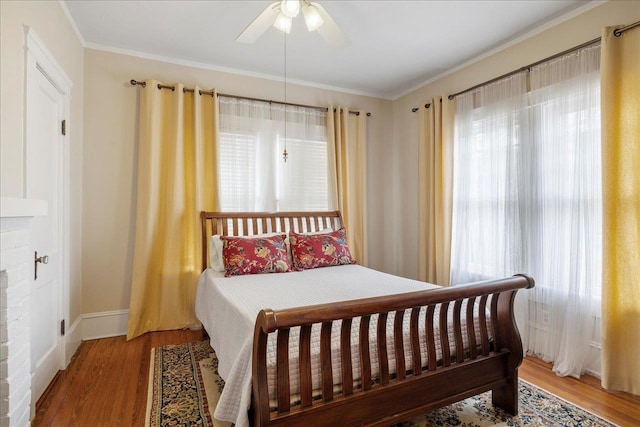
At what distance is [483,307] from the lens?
6.19 ft

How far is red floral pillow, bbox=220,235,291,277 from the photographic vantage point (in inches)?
113

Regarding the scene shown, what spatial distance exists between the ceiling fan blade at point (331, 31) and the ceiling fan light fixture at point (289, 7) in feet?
0.42

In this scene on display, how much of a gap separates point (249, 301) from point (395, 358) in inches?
36.8

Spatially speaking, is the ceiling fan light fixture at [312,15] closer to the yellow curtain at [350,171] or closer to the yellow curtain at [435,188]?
the yellow curtain at [350,171]

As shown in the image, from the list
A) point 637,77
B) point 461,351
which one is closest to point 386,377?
point 461,351

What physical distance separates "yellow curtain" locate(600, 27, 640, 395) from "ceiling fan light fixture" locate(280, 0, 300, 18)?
208 cm

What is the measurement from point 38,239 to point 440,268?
350 cm

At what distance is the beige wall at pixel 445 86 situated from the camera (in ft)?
7.80

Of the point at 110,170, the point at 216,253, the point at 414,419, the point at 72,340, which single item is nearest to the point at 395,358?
the point at 414,419

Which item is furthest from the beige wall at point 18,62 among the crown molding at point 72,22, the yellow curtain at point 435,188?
the yellow curtain at point 435,188

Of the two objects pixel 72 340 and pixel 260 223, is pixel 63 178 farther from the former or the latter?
pixel 260 223

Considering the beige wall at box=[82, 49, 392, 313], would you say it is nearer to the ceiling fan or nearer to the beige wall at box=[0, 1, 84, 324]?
the beige wall at box=[0, 1, 84, 324]

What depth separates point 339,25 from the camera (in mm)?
2762

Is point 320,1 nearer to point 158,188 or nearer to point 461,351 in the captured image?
point 158,188
